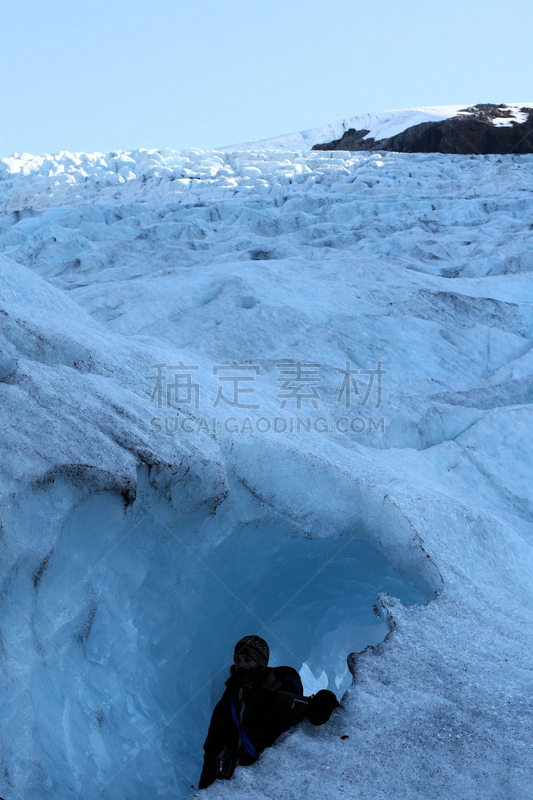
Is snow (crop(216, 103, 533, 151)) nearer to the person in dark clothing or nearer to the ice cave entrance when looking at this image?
the ice cave entrance

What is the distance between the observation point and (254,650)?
209 centimetres

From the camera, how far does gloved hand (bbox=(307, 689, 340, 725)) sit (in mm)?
1799

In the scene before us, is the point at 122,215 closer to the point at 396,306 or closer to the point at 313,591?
the point at 396,306

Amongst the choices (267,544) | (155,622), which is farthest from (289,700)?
(267,544)

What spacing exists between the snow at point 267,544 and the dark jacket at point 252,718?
19cm

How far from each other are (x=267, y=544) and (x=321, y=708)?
108cm

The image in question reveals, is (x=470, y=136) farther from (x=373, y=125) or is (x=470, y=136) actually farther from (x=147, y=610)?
(x=147, y=610)

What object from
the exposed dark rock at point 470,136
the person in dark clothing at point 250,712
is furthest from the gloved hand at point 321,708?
the exposed dark rock at point 470,136

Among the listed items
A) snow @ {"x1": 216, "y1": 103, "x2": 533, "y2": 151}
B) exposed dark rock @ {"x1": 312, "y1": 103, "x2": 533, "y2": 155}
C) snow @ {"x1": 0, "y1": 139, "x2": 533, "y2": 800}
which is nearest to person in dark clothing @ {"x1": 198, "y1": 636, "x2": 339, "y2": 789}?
snow @ {"x1": 0, "y1": 139, "x2": 533, "y2": 800}

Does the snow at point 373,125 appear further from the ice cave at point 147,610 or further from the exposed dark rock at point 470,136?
the ice cave at point 147,610

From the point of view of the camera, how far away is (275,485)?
282 cm

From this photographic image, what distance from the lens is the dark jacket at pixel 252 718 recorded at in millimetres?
1938

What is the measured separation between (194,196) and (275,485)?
11268 millimetres

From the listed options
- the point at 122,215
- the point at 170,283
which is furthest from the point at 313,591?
the point at 122,215
